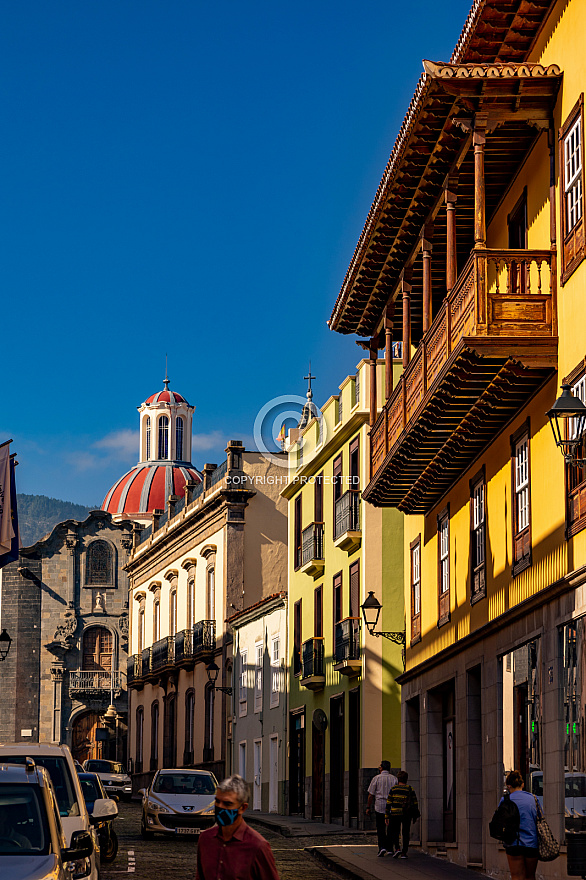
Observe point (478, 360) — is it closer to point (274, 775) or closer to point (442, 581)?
point (442, 581)

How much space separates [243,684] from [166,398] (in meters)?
48.9

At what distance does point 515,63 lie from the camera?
57.0 ft

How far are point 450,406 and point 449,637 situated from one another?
6.19 meters

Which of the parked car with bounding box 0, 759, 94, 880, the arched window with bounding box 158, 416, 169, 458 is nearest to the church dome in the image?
the arched window with bounding box 158, 416, 169, 458

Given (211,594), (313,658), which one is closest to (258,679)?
(211,594)

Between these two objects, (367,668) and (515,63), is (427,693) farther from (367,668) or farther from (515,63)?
(515,63)

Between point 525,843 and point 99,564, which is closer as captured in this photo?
point 525,843

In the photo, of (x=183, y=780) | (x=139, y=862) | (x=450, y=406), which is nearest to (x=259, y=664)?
(x=183, y=780)

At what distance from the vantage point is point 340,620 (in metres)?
37.0

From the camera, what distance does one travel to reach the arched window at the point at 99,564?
241 ft

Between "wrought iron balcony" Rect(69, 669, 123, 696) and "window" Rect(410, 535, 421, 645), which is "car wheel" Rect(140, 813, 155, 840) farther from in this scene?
"wrought iron balcony" Rect(69, 669, 123, 696)

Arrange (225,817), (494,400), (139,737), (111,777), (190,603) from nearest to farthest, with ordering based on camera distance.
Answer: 1. (225,817)
2. (494,400)
3. (111,777)
4. (190,603)
5. (139,737)

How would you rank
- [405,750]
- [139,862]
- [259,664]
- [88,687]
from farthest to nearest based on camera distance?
1. [88,687]
2. [259,664]
3. [405,750]
4. [139,862]

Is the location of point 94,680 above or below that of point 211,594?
below
